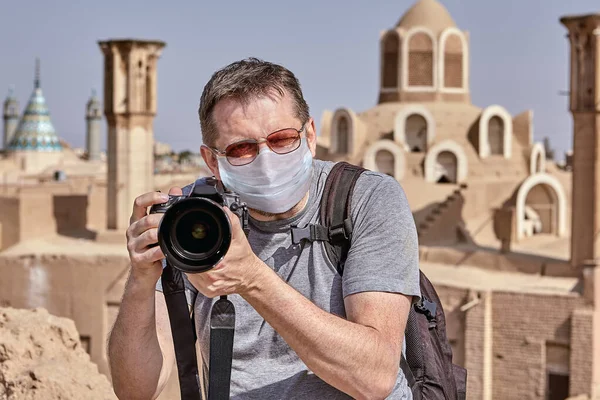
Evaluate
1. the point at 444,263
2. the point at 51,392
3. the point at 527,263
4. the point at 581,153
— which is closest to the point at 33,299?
the point at 444,263

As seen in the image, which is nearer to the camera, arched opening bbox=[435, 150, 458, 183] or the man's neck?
the man's neck

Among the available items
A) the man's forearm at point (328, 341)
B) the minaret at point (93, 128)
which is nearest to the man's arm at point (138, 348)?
the man's forearm at point (328, 341)

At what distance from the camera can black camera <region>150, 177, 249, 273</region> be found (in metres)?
2.15

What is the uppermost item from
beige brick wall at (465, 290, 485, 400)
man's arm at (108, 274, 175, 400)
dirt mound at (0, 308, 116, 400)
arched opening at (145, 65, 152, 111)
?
arched opening at (145, 65, 152, 111)

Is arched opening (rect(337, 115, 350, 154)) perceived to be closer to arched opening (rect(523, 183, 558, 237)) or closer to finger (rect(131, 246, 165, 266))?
arched opening (rect(523, 183, 558, 237))

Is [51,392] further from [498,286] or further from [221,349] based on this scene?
[498,286]

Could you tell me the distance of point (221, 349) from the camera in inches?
92.7

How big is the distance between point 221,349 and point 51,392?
167 centimetres

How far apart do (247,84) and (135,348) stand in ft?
2.46

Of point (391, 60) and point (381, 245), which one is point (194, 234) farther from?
point (391, 60)

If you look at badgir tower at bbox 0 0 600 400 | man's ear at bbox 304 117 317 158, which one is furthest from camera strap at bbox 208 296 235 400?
badgir tower at bbox 0 0 600 400

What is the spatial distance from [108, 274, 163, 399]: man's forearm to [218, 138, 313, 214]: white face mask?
371mm

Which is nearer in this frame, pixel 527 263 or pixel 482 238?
pixel 527 263

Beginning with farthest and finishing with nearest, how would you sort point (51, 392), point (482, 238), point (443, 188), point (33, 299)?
point (443, 188) → point (482, 238) → point (33, 299) → point (51, 392)
